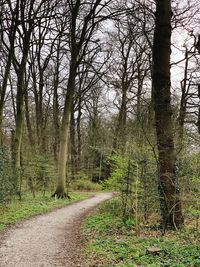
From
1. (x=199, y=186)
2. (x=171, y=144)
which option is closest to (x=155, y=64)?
(x=171, y=144)

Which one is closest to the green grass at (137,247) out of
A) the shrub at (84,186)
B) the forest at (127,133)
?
the forest at (127,133)

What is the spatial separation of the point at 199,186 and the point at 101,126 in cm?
2701

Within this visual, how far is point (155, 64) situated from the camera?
10.1 metres

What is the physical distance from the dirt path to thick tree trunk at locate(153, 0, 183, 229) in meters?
2.79

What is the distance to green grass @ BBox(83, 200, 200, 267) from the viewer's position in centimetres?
675

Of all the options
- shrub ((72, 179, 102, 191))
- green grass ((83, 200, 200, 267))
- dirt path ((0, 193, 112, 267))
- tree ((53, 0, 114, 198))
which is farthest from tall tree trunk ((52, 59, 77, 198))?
shrub ((72, 179, 102, 191))

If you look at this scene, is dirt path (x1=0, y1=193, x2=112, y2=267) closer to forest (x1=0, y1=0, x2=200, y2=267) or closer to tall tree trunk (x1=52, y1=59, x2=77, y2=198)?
forest (x1=0, y1=0, x2=200, y2=267)

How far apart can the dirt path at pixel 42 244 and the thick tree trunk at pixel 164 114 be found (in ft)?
9.14

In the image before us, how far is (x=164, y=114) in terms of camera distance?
10016mm

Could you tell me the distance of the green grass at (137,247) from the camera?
675 centimetres

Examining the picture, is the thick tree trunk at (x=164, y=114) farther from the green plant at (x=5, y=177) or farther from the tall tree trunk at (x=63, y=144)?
the tall tree trunk at (x=63, y=144)

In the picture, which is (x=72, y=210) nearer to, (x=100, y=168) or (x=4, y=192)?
(x=4, y=192)

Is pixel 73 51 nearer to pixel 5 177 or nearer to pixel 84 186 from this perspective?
pixel 5 177

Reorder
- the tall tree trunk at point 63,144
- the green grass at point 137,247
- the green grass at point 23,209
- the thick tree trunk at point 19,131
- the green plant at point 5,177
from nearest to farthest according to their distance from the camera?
1. the green grass at point 137,247
2. the green grass at point 23,209
3. the green plant at point 5,177
4. the thick tree trunk at point 19,131
5. the tall tree trunk at point 63,144
